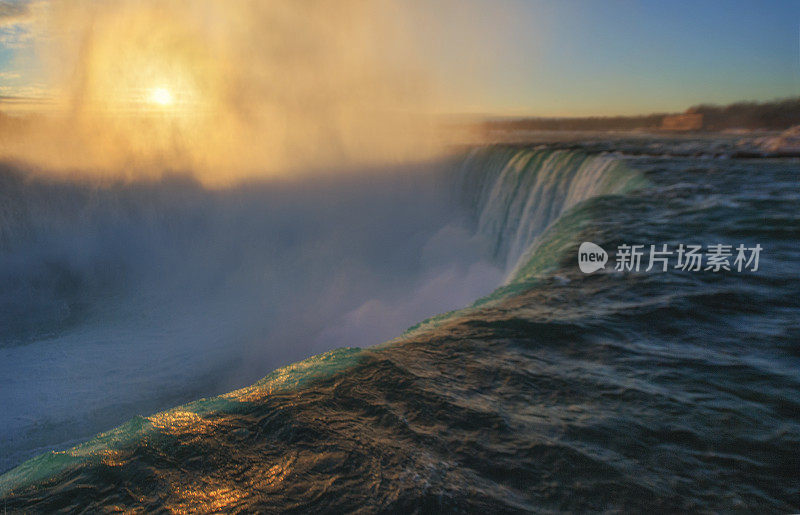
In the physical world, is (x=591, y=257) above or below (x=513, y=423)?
above

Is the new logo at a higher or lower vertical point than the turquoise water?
higher

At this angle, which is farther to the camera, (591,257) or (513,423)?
(591,257)

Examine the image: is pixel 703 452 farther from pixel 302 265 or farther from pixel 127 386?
pixel 302 265

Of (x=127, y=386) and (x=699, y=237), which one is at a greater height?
(x=699, y=237)

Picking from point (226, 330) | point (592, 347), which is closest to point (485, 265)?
point (226, 330)

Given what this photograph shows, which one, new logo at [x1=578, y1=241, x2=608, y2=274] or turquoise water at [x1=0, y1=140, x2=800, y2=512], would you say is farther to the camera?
new logo at [x1=578, y1=241, x2=608, y2=274]

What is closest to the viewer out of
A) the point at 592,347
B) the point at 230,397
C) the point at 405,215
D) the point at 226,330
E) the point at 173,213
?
the point at 230,397

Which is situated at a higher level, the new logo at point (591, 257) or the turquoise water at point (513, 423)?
the new logo at point (591, 257)

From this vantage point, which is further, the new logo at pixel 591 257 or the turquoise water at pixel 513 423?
the new logo at pixel 591 257

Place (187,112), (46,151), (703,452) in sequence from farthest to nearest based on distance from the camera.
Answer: (187,112) → (46,151) → (703,452)

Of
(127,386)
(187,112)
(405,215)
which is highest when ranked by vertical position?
(187,112)

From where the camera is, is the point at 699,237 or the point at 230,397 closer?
the point at 230,397
